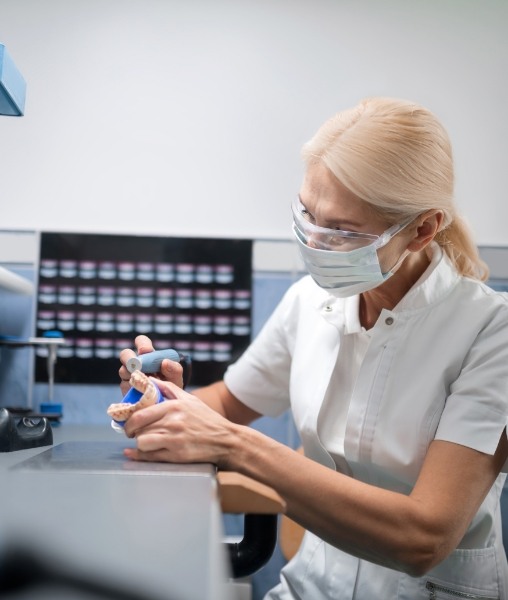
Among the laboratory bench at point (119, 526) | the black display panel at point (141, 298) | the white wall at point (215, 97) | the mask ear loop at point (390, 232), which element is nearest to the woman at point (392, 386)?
the mask ear loop at point (390, 232)

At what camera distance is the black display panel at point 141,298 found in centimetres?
227

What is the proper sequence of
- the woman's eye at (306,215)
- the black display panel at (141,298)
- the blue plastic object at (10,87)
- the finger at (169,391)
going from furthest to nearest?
the black display panel at (141,298) → the woman's eye at (306,215) → the blue plastic object at (10,87) → the finger at (169,391)

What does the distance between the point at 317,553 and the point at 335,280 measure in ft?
1.84

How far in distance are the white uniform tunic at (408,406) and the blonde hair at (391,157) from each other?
161 mm

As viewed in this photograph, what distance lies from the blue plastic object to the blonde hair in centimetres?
56

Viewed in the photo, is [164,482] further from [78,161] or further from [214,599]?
[78,161]

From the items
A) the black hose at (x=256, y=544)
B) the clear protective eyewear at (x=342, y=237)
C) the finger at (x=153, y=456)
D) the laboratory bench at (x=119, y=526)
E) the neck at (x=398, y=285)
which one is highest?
the clear protective eyewear at (x=342, y=237)

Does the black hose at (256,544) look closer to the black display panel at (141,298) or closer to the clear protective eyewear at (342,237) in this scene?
the clear protective eyewear at (342,237)

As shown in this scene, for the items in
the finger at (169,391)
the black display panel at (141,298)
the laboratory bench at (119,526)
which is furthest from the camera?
the black display panel at (141,298)

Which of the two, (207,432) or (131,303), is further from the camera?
(131,303)

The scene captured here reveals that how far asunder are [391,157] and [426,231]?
0.18 meters

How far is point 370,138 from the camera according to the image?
49.4 inches

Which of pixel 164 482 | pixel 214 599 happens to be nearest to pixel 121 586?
pixel 214 599

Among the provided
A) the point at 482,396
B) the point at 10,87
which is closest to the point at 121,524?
the point at 482,396
